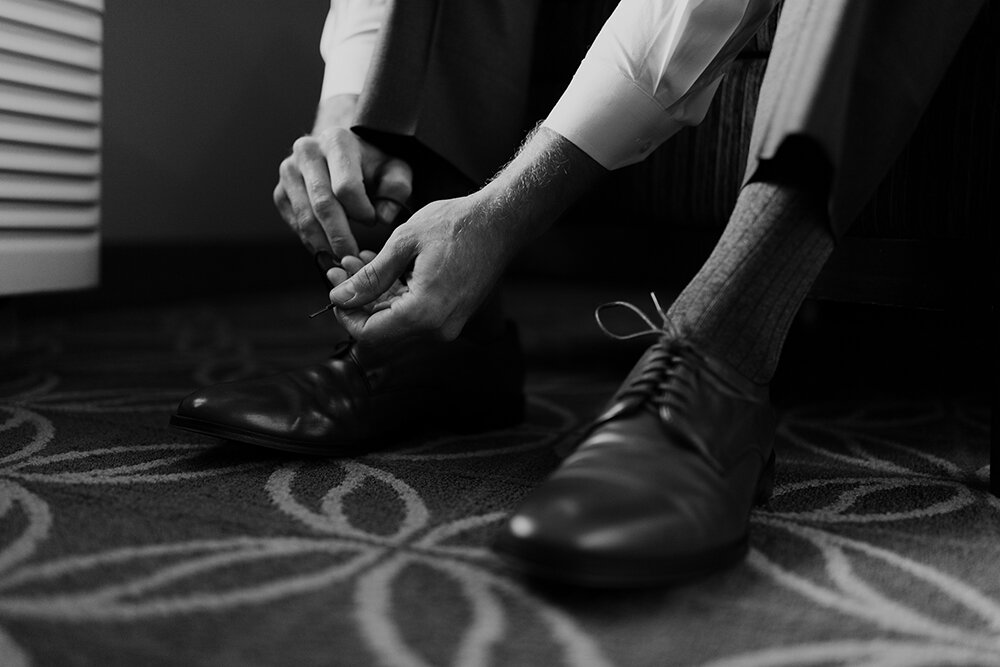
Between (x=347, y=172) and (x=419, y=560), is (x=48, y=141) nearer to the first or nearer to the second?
(x=347, y=172)

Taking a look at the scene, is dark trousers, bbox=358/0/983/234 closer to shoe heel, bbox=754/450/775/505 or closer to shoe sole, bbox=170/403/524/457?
shoe heel, bbox=754/450/775/505

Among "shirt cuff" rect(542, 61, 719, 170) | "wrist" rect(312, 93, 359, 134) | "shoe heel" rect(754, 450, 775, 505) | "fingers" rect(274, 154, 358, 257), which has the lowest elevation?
"shoe heel" rect(754, 450, 775, 505)

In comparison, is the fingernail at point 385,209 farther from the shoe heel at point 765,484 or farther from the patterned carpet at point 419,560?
the shoe heel at point 765,484

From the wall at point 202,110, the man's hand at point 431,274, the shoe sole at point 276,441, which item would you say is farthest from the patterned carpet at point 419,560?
the wall at point 202,110

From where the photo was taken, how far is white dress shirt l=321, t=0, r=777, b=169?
0.60 meters

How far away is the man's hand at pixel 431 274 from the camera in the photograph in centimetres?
61

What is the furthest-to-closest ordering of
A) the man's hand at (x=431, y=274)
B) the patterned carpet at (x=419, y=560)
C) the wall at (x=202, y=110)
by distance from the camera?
the wall at (x=202, y=110) → the man's hand at (x=431, y=274) → the patterned carpet at (x=419, y=560)

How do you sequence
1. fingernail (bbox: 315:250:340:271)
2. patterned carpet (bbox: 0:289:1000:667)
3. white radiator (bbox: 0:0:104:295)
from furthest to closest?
1. white radiator (bbox: 0:0:104:295)
2. fingernail (bbox: 315:250:340:271)
3. patterned carpet (bbox: 0:289:1000:667)

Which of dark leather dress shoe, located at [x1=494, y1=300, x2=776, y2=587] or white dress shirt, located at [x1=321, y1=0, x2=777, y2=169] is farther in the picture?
white dress shirt, located at [x1=321, y1=0, x2=777, y2=169]

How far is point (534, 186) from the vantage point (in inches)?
25.1

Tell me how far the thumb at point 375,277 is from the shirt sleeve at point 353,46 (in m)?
0.23

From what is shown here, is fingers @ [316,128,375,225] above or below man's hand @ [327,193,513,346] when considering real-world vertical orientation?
above

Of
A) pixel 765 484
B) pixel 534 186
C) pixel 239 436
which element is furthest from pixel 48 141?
pixel 765 484

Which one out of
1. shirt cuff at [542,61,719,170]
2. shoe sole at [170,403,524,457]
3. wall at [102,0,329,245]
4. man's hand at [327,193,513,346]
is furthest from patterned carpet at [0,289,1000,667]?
wall at [102,0,329,245]
